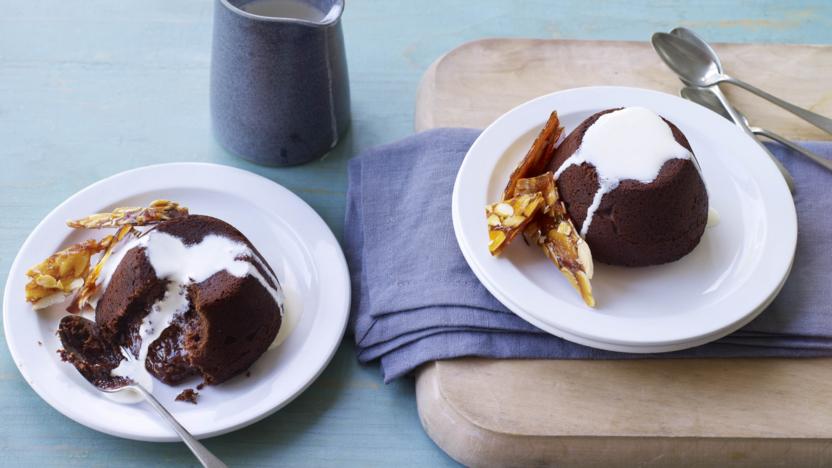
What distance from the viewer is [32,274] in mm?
1143

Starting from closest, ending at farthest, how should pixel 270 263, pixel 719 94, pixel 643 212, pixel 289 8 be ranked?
pixel 643 212 < pixel 270 263 < pixel 289 8 < pixel 719 94

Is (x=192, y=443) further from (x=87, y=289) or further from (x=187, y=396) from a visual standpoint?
(x=87, y=289)

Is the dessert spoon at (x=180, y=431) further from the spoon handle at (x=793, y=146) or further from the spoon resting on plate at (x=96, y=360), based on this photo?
the spoon handle at (x=793, y=146)

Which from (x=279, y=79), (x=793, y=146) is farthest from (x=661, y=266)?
(x=279, y=79)

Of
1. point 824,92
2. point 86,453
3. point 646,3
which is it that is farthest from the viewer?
point 646,3

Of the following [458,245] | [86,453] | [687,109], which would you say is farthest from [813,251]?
[86,453]

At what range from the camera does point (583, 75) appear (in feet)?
4.92

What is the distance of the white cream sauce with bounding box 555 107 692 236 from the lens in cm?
111

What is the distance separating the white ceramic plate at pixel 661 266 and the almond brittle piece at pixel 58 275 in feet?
1.64

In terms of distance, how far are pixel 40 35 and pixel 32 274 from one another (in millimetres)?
637

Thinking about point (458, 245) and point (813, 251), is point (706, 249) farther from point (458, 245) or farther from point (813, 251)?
point (458, 245)

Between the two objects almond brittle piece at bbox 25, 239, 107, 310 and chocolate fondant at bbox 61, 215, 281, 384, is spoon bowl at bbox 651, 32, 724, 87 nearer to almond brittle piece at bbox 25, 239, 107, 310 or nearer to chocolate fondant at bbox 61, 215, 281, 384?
chocolate fondant at bbox 61, 215, 281, 384

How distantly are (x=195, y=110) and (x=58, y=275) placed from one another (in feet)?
1.49

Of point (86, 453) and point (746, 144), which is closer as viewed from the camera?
point (86, 453)
